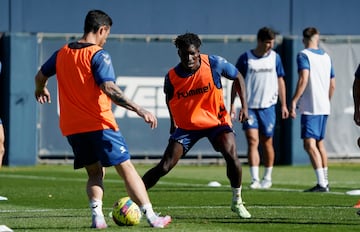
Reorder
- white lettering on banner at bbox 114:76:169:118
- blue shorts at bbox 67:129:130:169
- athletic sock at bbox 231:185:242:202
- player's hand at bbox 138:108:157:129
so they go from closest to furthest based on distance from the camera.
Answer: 1. player's hand at bbox 138:108:157:129
2. blue shorts at bbox 67:129:130:169
3. athletic sock at bbox 231:185:242:202
4. white lettering on banner at bbox 114:76:169:118

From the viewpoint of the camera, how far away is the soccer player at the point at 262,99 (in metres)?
18.8

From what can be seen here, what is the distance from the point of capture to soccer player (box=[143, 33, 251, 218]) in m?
13.7

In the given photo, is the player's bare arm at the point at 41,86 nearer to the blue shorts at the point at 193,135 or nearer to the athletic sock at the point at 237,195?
the blue shorts at the point at 193,135

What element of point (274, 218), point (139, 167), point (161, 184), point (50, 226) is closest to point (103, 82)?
point (50, 226)

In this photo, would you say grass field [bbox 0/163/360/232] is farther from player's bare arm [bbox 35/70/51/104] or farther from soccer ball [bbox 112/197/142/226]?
player's bare arm [bbox 35/70/51/104]

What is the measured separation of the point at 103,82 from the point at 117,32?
16.7 metres

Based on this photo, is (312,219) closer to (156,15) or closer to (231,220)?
Answer: (231,220)

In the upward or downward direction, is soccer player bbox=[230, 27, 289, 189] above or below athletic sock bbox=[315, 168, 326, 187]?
above

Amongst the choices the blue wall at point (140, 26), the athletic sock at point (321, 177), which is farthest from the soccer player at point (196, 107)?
the blue wall at point (140, 26)

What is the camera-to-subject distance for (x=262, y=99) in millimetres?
19047

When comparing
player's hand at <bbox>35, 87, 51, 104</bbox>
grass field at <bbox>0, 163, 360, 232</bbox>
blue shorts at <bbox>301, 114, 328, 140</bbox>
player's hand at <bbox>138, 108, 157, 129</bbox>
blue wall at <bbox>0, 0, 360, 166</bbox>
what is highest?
blue wall at <bbox>0, 0, 360, 166</bbox>

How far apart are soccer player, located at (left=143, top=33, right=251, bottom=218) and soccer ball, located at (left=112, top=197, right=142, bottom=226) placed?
5.39 feet

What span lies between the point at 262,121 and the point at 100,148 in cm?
765

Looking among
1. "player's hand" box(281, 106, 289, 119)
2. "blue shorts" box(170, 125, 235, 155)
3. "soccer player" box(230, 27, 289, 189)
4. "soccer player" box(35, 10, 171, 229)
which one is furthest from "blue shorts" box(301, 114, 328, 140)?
"soccer player" box(35, 10, 171, 229)
